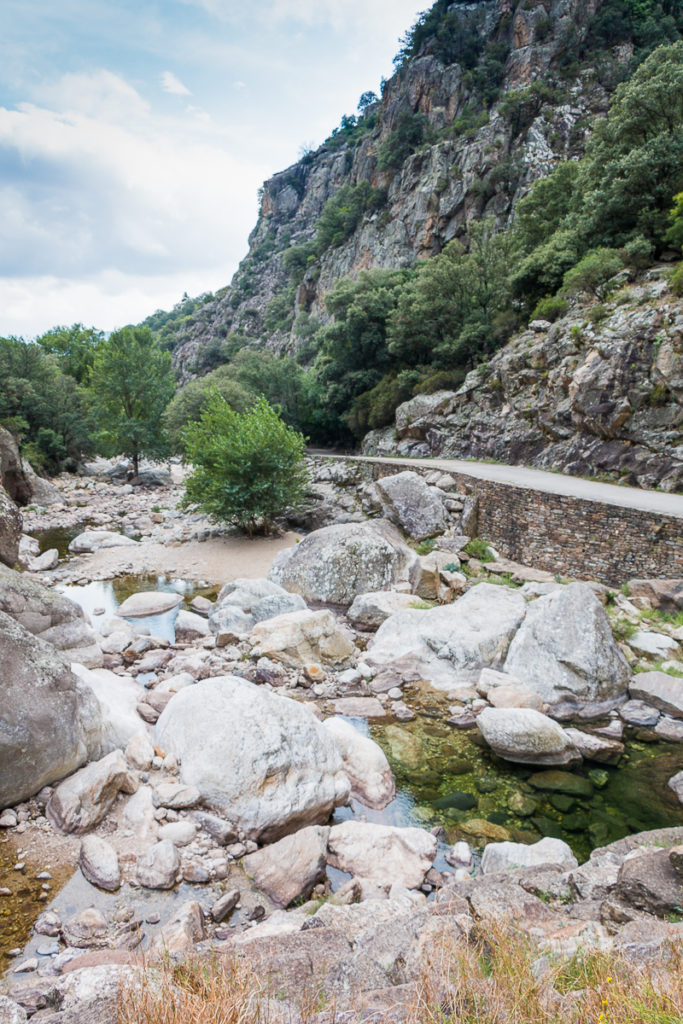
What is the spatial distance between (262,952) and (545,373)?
20.0m

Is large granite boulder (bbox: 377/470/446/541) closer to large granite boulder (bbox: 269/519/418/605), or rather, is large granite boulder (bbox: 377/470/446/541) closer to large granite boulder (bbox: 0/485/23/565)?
large granite boulder (bbox: 269/519/418/605)

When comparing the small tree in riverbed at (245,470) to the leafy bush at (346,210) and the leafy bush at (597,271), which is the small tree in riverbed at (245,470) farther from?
the leafy bush at (346,210)

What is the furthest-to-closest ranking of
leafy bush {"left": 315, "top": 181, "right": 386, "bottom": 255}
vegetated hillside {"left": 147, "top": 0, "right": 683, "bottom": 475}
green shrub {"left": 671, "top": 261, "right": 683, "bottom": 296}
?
1. leafy bush {"left": 315, "top": 181, "right": 386, "bottom": 255}
2. vegetated hillside {"left": 147, "top": 0, "right": 683, "bottom": 475}
3. green shrub {"left": 671, "top": 261, "right": 683, "bottom": 296}

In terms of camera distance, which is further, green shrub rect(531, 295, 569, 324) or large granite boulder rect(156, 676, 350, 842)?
green shrub rect(531, 295, 569, 324)

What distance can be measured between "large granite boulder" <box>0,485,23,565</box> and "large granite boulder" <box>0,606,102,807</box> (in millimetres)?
6889

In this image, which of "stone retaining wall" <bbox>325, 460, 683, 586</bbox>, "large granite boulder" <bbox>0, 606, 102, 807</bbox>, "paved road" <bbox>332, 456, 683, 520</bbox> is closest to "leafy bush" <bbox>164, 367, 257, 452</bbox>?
"paved road" <bbox>332, 456, 683, 520</bbox>

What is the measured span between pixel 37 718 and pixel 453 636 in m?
6.03

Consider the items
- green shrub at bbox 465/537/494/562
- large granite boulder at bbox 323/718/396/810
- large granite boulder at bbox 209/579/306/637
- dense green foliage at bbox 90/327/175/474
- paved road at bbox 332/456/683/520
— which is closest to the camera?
large granite boulder at bbox 323/718/396/810

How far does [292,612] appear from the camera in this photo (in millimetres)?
9273

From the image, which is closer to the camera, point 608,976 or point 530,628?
point 608,976

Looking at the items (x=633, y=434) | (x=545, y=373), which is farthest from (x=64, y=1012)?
(x=545, y=373)

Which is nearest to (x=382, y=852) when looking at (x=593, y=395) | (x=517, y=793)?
(x=517, y=793)

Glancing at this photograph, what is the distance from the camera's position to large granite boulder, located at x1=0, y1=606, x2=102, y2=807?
425cm

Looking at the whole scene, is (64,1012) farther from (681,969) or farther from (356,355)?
(356,355)
